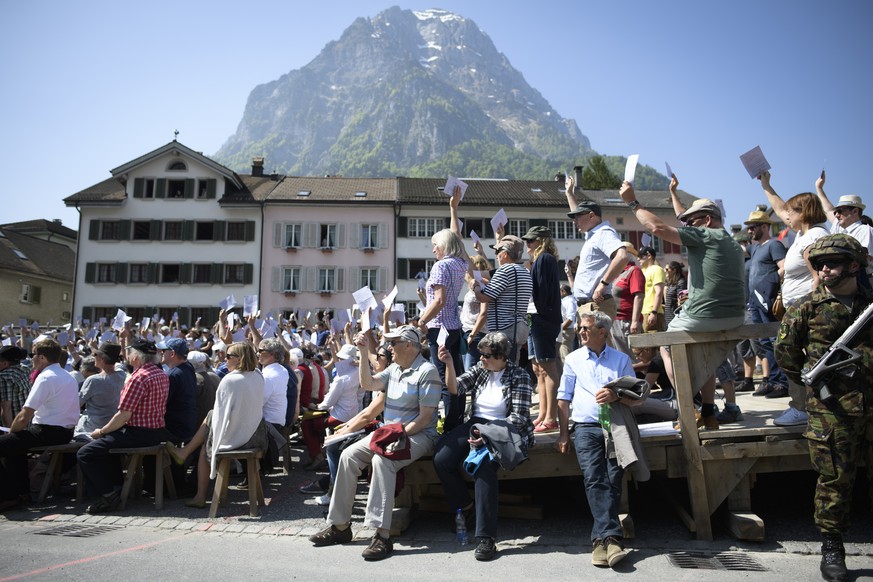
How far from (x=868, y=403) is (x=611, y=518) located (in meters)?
1.95

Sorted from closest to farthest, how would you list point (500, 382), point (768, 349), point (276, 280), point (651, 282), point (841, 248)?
point (841, 248), point (500, 382), point (768, 349), point (651, 282), point (276, 280)

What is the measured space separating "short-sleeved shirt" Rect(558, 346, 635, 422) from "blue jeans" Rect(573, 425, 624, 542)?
0.17 meters

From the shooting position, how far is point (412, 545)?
5.53 metres

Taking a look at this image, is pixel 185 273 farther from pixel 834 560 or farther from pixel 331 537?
pixel 834 560

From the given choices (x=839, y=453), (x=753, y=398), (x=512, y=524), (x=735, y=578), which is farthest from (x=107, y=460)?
(x=753, y=398)

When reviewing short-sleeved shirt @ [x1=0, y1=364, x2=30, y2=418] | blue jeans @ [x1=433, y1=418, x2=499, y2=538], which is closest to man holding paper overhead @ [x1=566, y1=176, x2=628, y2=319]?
blue jeans @ [x1=433, y1=418, x2=499, y2=538]

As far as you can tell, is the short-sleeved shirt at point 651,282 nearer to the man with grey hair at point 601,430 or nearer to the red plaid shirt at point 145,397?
the man with grey hair at point 601,430

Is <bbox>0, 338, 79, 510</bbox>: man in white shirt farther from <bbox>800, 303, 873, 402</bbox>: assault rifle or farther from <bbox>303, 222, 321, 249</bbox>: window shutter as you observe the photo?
<bbox>303, 222, 321, 249</bbox>: window shutter

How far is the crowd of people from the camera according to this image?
16.4 feet

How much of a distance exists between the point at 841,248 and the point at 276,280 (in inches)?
1406

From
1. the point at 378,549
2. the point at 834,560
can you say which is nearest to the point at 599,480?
the point at 834,560

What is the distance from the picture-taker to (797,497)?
21.0 feet

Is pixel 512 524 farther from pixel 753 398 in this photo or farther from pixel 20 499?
pixel 20 499

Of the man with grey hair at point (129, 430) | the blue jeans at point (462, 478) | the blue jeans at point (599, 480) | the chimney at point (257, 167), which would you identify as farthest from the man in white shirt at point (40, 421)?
the chimney at point (257, 167)
